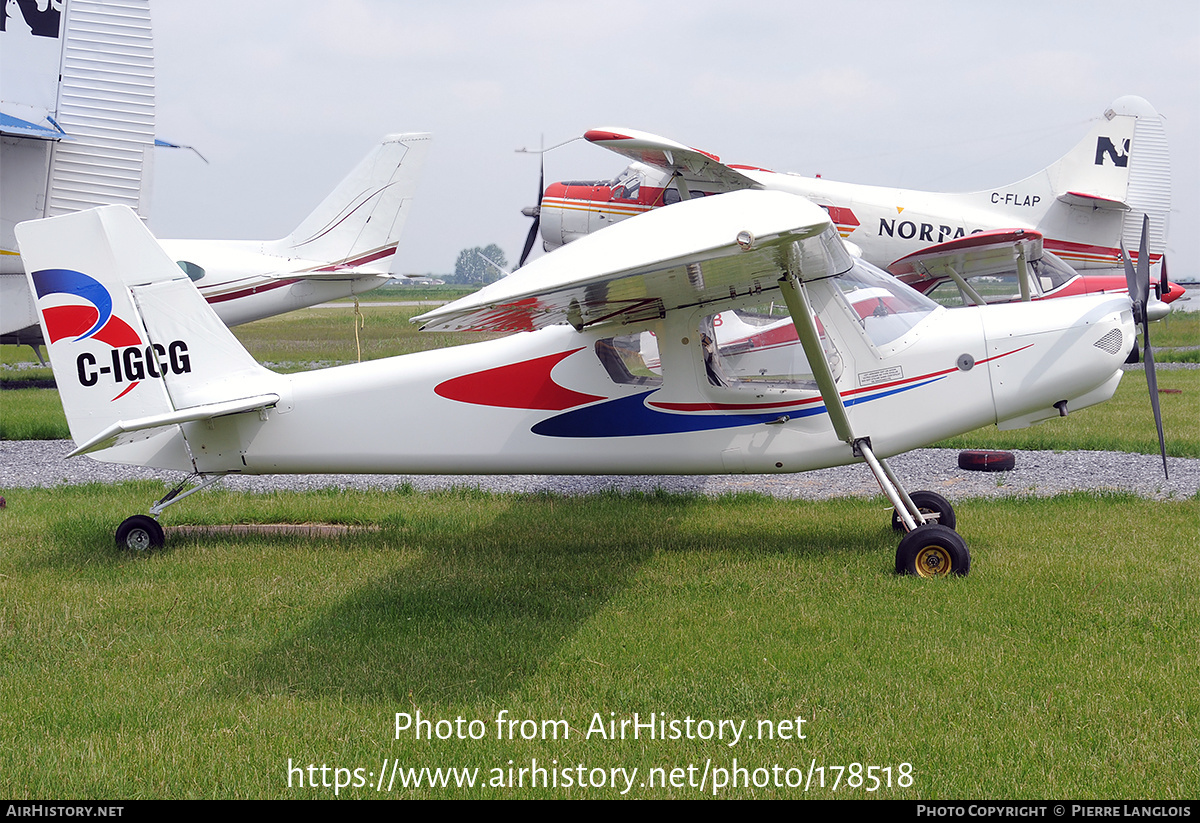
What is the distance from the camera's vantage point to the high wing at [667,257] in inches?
177

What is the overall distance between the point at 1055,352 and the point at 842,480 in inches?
166

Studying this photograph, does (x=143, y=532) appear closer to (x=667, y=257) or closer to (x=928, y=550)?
(x=667, y=257)

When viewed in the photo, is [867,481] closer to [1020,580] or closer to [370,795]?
[1020,580]

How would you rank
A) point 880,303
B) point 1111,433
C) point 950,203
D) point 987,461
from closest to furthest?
point 880,303 → point 987,461 → point 1111,433 → point 950,203

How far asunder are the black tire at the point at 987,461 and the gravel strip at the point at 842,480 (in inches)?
2.9

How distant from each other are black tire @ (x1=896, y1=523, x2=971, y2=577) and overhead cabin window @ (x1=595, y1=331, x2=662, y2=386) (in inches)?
84.8

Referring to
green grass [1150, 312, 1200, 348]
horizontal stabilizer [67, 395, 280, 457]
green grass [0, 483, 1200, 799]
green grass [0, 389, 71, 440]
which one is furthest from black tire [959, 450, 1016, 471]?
green grass [1150, 312, 1200, 348]

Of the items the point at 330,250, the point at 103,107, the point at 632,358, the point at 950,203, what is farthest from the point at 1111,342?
the point at 330,250

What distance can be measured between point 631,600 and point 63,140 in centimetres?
1208

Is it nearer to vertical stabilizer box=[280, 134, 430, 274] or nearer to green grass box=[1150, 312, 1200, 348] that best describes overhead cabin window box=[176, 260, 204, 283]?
vertical stabilizer box=[280, 134, 430, 274]

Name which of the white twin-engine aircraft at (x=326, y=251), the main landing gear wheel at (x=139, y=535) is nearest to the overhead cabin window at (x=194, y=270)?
the white twin-engine aircraft at (x=326, y=251)

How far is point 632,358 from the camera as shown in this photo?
24.2 ft

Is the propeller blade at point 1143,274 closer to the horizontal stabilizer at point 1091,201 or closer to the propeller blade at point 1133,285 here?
the propeller blade at point 1133,285

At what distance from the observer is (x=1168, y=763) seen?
3988mm
